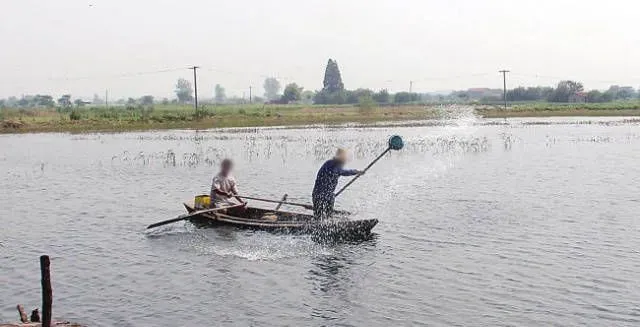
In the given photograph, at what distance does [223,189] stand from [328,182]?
336cm

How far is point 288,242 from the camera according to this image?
16.2 metres

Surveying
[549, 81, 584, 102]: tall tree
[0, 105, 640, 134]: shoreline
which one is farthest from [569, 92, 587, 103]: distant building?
[0, 105, 640, 134]: shoreline

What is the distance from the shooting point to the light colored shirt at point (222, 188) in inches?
728

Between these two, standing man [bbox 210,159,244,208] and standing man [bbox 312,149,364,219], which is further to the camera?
standing man [bbox 210,159,244,208]

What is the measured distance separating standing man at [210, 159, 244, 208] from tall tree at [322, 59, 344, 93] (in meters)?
138

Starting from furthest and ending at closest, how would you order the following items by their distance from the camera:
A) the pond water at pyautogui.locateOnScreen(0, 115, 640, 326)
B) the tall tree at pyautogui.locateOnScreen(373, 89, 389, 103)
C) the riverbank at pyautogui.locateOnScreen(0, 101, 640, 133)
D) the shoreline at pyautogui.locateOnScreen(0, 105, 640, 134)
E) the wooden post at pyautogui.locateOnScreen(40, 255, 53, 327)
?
the tall tree at pyautogui.locateOnScreen(373, 89, 389, 103), the riverbank at pyautogui.locateOnScreen(0, 101, 640, 133), the shoreline at pyautogui.locateOnScreen(0, 105, 640, 134), the pond water at pyautogui.locateOnScreen(0, 115, 640, 326), the wooden post at pyautogui.locateOnScreen(40, 255, 53, 327)

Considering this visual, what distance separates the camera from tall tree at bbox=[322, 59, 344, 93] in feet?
514

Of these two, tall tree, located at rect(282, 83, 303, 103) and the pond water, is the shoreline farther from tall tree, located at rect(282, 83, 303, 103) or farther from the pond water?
tall tree, located at rect(282, 83, 303, 103)

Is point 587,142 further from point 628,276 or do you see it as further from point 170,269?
point 170,269

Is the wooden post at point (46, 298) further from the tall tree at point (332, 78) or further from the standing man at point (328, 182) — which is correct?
the tall tree at point (332, 78)

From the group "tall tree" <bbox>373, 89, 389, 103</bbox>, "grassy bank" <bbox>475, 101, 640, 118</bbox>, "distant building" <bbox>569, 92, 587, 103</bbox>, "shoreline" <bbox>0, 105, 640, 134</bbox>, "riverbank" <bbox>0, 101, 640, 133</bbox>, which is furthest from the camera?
"tall tree" <bbox>373, 89, 389, 103</bbox>

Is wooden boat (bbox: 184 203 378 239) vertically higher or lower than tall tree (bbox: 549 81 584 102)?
lower

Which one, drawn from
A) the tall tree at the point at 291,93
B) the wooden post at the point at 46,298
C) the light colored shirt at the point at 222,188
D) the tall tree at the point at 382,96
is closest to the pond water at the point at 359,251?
the light colored shirt at the point at 222,188

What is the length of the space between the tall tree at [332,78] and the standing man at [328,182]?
14048 centimetres
